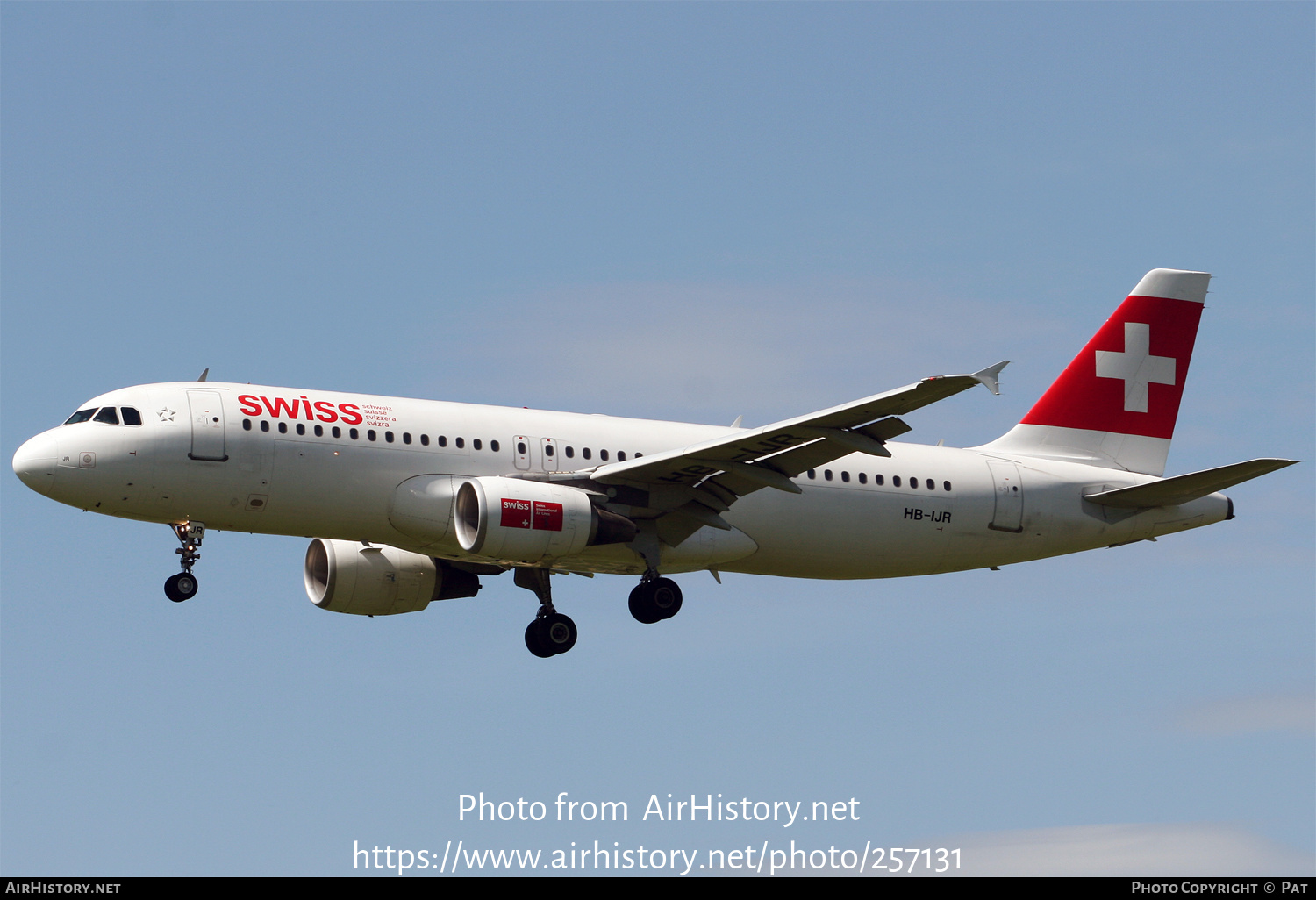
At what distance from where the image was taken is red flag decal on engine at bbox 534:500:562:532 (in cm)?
3522

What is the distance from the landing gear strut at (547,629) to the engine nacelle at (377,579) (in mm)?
2722

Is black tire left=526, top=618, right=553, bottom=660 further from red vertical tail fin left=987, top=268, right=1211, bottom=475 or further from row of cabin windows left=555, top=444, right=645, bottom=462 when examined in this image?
red vertical tail fin left=987, top=268, right=1211, bottom=475

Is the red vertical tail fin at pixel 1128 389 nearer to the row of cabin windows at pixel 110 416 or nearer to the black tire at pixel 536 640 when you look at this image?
the black tire at pixel 536 640

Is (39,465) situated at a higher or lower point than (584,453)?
lower

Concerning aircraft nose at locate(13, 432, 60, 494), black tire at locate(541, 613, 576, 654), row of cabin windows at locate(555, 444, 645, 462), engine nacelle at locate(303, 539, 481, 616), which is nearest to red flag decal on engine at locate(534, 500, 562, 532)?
row of cabin windows at locate(555, 444, 645, 462)

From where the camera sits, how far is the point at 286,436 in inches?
1382

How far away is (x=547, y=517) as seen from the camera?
35.3m

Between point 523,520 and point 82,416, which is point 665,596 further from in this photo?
point 82,416

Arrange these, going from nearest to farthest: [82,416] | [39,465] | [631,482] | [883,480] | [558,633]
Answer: [39,465]
[82,416]
[631,482]
[558,633]
[883,480]

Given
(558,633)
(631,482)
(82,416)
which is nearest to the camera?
(82,416)

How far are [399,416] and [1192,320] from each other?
20426mm

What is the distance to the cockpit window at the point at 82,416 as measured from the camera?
35156mm

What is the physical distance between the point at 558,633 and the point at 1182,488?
46.6ft

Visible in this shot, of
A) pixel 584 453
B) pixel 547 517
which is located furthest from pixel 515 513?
pixel 584 453
